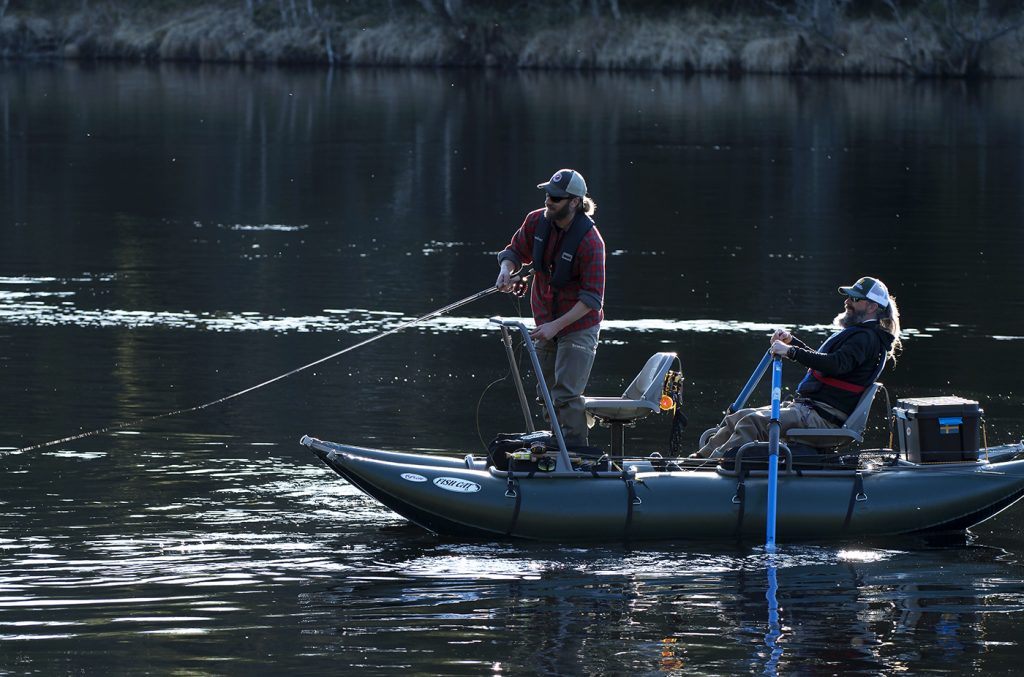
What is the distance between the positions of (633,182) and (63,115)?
16.5m

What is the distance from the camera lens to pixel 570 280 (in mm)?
10594

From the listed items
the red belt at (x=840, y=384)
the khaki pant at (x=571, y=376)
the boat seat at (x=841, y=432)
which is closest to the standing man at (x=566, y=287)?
the khaki pant at (x=571, y=376)

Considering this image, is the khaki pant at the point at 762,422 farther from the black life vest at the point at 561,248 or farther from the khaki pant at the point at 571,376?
the black life vest at the point at 561,248

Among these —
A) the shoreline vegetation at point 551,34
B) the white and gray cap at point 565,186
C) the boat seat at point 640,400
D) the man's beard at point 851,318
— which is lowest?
the boat seat at point 640,400

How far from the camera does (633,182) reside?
100 ft

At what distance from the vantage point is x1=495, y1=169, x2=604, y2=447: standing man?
34.4 ft

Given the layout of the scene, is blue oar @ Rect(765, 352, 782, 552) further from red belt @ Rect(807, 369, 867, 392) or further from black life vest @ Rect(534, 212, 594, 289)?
black life vest @ Rect(534, 212, 594, 289)

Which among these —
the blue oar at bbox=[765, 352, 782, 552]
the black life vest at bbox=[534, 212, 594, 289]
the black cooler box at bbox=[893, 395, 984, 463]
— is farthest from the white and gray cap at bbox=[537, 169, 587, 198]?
the black cooler box at bbox=[893, 395, 984, 463]

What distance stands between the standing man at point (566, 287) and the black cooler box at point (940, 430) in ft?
6.55

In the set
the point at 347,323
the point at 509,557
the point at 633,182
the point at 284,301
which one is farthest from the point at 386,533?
the point at 633,182

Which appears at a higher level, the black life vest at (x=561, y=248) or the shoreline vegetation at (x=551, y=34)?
the shoreline vegetation at (x=551, y=34)

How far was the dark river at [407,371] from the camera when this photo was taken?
885cm

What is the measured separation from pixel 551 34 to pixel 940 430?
5224cm

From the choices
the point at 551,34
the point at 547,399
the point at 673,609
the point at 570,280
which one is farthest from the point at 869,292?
the point at 551,34
